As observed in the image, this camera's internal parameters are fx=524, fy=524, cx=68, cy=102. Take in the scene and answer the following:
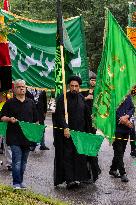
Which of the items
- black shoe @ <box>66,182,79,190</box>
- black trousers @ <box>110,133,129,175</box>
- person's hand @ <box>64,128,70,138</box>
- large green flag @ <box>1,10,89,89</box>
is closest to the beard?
person's hand @ <box>64,128,70,138</box>

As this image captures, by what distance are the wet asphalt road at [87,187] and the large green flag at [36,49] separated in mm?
1603

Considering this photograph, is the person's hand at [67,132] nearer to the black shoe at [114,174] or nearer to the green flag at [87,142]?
the green flag at [87,142]

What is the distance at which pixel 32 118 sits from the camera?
8133mm

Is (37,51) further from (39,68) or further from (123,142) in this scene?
(123,142)

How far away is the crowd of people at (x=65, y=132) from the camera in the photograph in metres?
7.93

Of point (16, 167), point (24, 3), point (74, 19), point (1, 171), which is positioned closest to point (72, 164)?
point (16, 167)

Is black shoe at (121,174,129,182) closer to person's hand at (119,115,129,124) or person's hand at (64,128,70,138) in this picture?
person's hand at (119,115,129,124)

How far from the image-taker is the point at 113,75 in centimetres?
721

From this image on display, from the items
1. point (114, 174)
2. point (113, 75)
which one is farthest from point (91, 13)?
point (113, 75)

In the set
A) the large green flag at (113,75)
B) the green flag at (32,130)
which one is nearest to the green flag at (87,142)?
the large green flag at (113,75)

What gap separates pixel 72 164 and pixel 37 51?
7.02 ft

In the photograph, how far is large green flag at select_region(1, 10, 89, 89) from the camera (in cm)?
913

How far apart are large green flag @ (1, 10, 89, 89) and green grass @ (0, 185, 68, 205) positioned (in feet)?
7.02

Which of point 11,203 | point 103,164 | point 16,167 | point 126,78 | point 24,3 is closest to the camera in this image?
point 11,203
